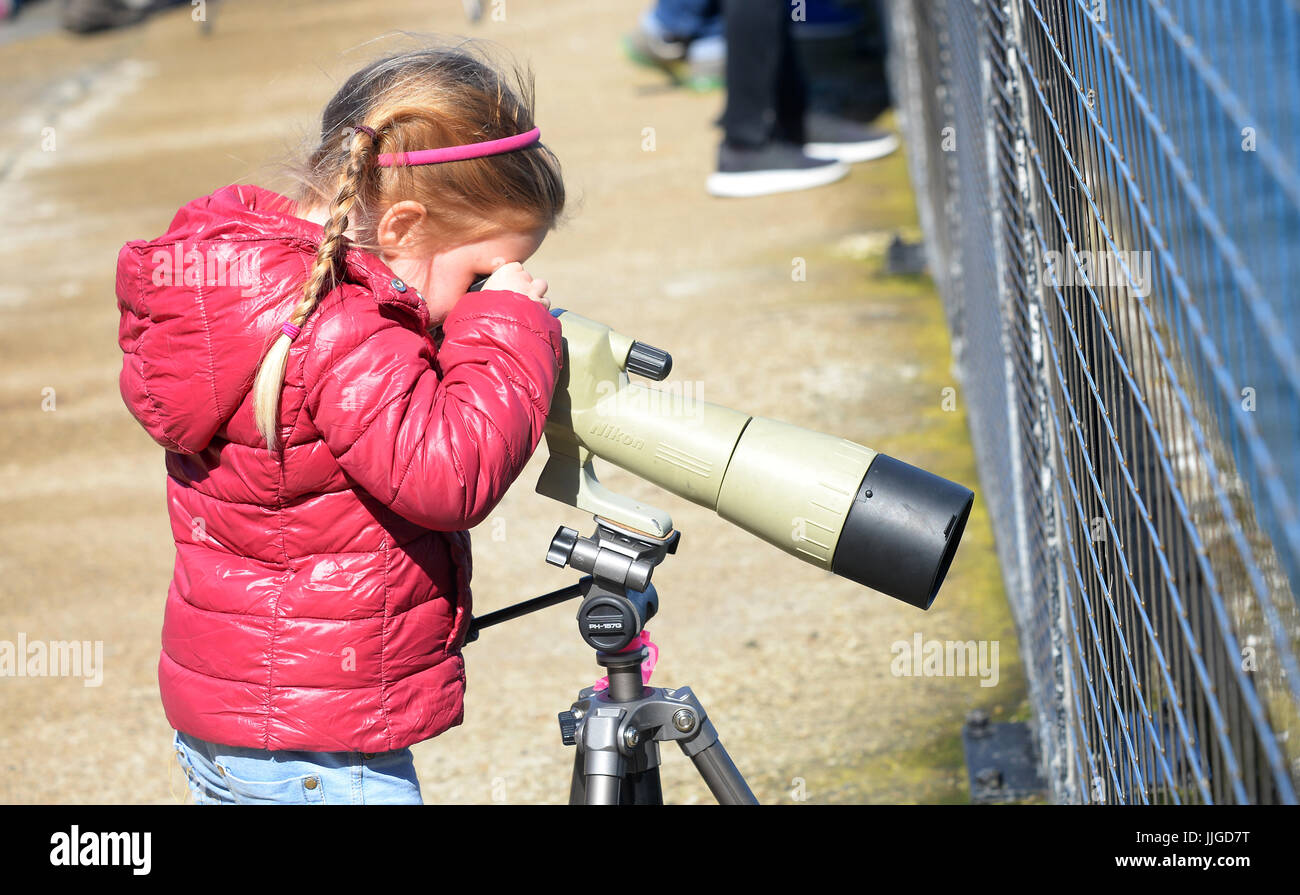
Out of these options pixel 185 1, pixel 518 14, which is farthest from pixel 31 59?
pixel 518 14

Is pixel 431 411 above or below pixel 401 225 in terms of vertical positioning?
below

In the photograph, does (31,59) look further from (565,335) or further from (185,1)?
(565,335)

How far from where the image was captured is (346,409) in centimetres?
182

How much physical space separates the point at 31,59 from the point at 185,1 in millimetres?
2020

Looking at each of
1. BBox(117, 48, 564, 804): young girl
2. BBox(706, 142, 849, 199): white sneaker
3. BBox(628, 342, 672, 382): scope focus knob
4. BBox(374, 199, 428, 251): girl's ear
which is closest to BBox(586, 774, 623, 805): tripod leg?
BBox(117, 48, 564, 804): young girl

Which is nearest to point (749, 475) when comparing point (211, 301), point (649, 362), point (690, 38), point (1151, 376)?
point (649, 362)

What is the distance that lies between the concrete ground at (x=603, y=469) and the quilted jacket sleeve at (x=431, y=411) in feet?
1.66

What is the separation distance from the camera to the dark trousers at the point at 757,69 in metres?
7.09

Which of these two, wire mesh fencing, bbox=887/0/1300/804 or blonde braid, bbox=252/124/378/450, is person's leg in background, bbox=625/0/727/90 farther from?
blonde braid, bbox=252/124/378/450

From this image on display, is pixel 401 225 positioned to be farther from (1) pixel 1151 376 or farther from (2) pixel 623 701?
(1) pixel 1151 376

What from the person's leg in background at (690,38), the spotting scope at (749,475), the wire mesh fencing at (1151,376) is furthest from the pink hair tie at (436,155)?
the person's leg in background at (690,38)

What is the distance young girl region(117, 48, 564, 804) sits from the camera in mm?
1832

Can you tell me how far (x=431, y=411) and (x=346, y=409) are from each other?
109 mm

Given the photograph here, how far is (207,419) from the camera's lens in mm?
1903
